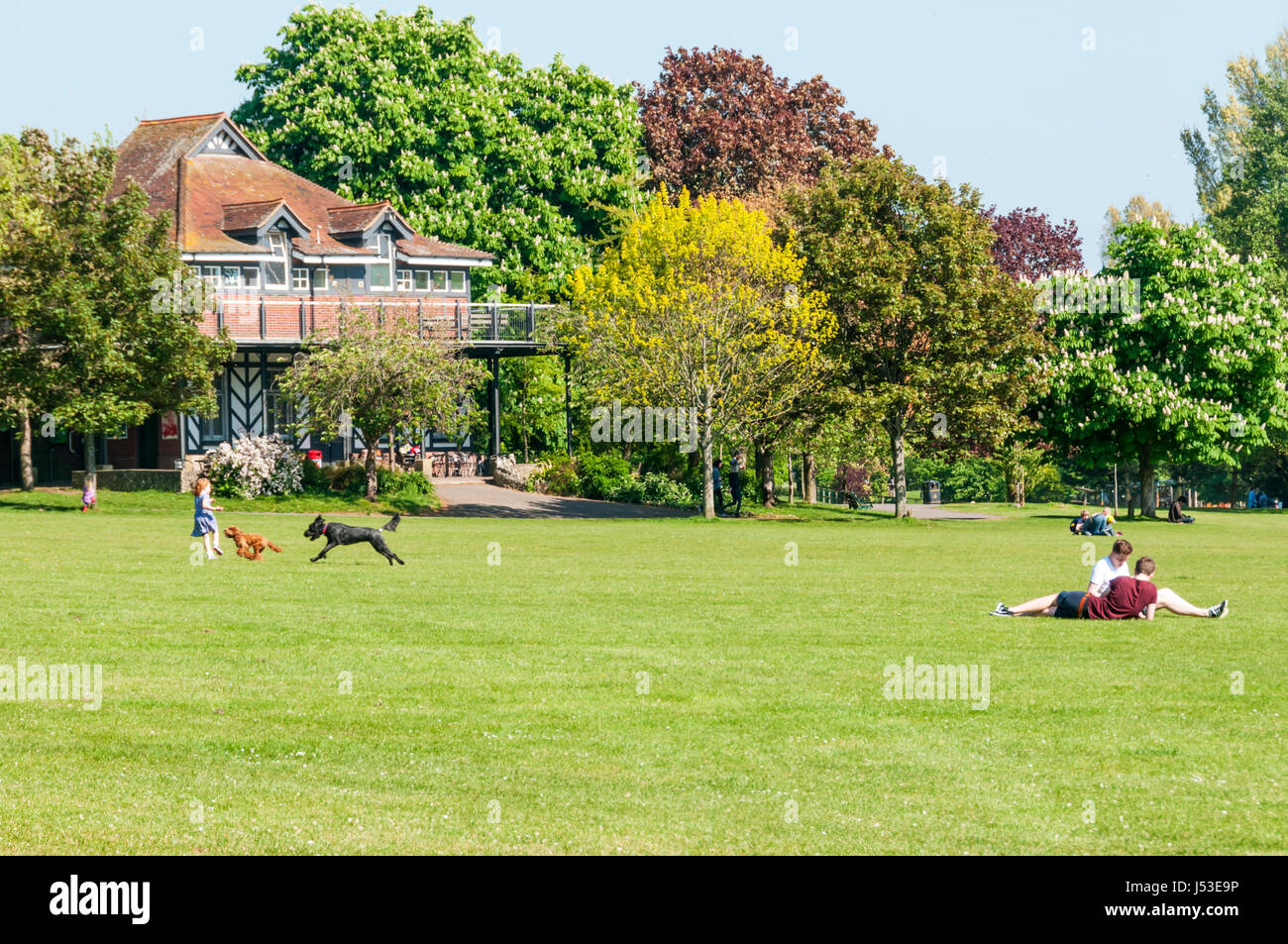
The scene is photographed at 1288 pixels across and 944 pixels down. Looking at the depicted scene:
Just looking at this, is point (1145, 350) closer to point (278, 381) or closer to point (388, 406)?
point (388, 406)

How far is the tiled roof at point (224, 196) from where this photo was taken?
195 ft

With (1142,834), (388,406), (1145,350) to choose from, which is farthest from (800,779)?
(1145,350)

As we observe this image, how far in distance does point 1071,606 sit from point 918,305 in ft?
106

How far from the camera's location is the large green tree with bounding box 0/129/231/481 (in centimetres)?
4488

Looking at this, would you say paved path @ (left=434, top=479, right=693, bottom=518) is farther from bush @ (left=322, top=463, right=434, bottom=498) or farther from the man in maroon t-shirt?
the man in maroon t-shirt

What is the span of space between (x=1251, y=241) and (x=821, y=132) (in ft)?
79.7

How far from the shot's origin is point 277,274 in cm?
6078

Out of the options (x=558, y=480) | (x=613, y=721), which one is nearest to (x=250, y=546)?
(x=613, y=721)

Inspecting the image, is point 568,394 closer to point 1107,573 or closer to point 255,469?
point 255,469

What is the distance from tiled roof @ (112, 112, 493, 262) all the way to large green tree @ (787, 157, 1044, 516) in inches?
780

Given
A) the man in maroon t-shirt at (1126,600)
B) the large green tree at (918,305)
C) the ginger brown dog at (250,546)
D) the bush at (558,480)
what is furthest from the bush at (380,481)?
the man in maroon t-shirt at (1126,600)

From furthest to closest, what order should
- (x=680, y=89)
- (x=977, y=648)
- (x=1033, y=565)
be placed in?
(x=680, y=89) < (x=1033, y=565) < (x=977, y=648)

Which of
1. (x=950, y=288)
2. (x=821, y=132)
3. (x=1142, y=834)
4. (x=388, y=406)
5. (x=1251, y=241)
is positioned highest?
(x=821, y=132)

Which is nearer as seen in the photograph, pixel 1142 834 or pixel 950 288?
pixel 1142 834
